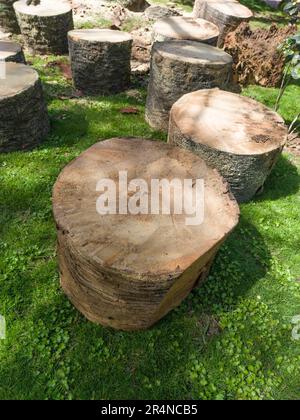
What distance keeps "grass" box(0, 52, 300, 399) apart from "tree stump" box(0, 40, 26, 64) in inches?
81.9

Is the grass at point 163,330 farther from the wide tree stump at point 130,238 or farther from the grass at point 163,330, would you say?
the wide tree stump at point 130,238

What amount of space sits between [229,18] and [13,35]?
4610mm

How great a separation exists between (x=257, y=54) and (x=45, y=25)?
4037mm

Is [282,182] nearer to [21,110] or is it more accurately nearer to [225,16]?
[21,110]

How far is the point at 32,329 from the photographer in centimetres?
274

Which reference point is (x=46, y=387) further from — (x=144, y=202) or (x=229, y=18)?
(x=229, y=18)

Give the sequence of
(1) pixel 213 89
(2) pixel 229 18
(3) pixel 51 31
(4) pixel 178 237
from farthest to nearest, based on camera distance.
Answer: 1. (2) pixel 229 18
2. (3) pixel 51 31
3. (1) pixel 213 89
4. (4) pixel 178 237

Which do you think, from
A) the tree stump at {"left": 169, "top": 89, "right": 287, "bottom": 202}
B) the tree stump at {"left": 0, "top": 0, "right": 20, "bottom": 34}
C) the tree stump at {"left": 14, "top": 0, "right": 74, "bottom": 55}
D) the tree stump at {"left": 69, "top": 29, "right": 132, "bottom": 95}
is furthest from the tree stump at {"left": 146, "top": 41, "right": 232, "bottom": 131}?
the tree stump at {"left": 0, "top": 0, "right": 20, "bottom": 34}

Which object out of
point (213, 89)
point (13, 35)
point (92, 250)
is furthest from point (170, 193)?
point (13, 35)

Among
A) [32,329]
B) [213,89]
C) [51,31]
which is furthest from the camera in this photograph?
[51,31]

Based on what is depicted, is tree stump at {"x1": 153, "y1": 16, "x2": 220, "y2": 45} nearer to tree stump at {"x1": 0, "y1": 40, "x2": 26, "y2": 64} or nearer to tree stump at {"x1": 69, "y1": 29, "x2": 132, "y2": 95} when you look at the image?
tree stump at {"x1": 69, "y1": 29, "x2": 132, "y2": 95}

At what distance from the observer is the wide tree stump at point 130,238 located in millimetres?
2158

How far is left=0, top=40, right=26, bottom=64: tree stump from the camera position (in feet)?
16.5

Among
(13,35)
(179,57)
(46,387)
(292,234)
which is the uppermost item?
(179,57)
